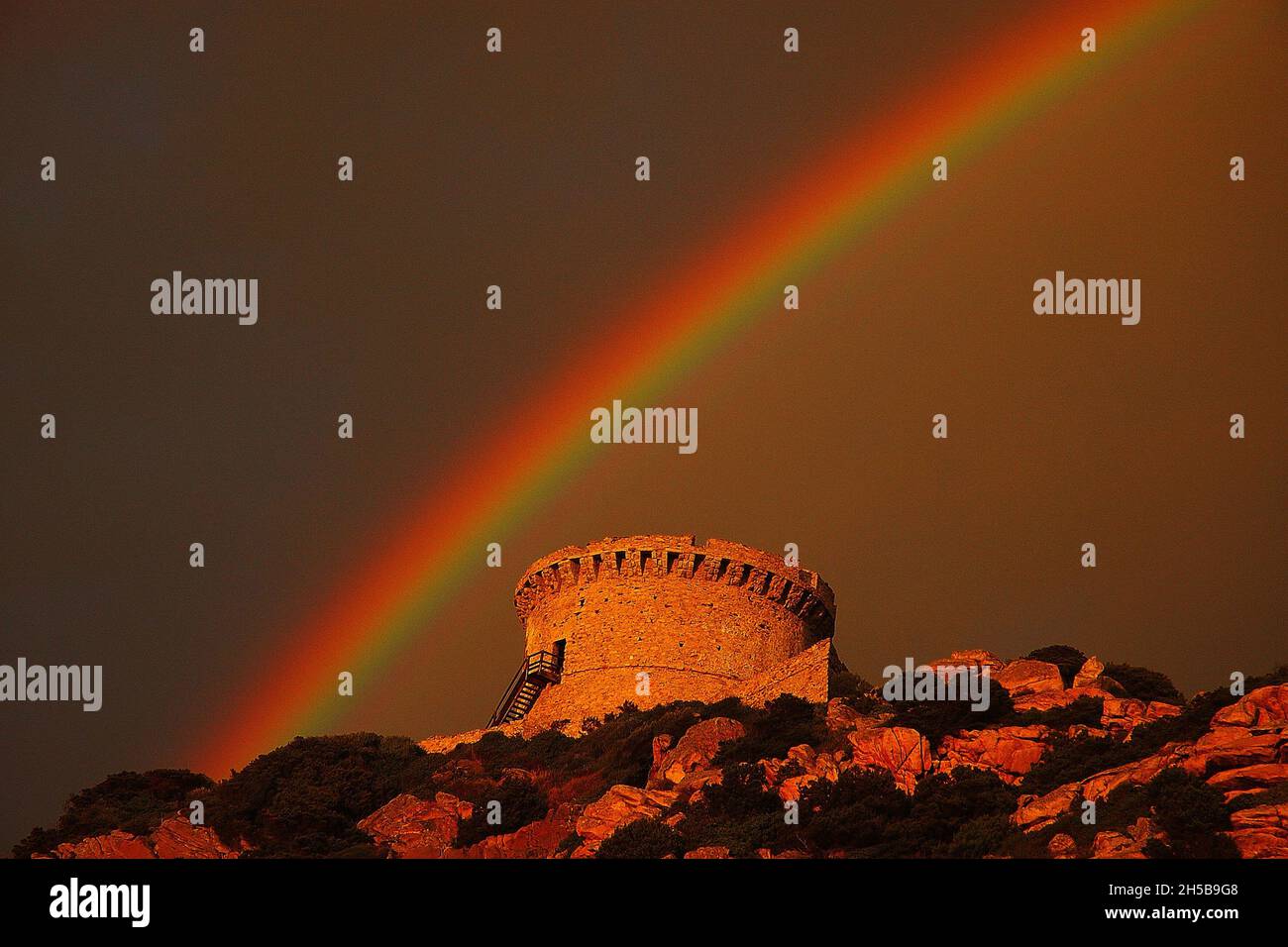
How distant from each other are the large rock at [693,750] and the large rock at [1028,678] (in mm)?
6867

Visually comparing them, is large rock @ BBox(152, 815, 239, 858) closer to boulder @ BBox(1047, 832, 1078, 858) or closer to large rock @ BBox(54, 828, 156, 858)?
large rock @ BBox(54, 828, 156, 858)

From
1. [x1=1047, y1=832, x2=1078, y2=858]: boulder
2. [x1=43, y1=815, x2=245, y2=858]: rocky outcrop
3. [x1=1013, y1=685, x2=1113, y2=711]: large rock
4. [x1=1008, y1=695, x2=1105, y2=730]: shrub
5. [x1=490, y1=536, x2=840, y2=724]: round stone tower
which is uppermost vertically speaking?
[x1=490, y1=536, x2=840, y2=724]: round stone tower

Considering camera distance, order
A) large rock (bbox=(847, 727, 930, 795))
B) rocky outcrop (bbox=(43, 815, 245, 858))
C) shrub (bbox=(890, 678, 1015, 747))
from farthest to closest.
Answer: rocky outcrop (bbox=(43, 815, 245, 858)) < shrub (bbox=(890, 678, 1015, 747)) < large rock (bbox=(847, 727, 930, 795))

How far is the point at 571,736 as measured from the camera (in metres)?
50.3

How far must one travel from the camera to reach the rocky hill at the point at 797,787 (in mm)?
30812

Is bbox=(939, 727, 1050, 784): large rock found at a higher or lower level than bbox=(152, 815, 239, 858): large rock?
higher

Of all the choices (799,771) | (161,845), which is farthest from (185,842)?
(799,771)

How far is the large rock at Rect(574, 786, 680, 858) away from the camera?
36.6 metres

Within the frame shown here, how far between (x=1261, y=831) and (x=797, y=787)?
11.4 m

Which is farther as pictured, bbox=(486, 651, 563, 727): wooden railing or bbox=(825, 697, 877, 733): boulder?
bbox=(486, 651, 563, 727): wooden railing

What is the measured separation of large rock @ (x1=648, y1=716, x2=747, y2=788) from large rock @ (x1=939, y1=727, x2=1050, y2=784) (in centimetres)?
639

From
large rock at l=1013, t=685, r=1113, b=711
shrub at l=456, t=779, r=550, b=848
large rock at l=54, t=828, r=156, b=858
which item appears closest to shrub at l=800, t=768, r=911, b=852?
large rock at l=1013, t=685, r=1113, b=711
